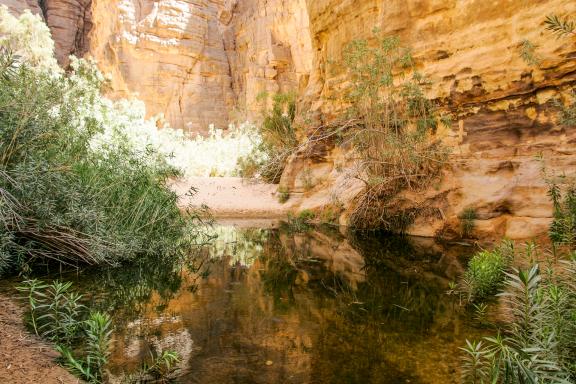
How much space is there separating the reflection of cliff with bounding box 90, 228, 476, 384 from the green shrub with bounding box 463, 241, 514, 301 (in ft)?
1.04

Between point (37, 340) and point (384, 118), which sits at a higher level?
point (384, 118)

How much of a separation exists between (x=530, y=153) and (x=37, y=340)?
29.1ft

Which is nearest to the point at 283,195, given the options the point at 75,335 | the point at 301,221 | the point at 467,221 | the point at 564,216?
the point at 301,221

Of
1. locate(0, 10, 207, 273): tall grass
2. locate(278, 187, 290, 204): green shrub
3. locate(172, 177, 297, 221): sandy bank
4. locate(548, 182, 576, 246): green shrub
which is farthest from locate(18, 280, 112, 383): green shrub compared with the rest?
locate(278, 187, 290, 204): green shrub

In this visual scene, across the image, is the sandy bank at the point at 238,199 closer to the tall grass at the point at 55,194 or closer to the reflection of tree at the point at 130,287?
the tall grass at the point at 55,194

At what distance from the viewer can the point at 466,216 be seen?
28.5 ft

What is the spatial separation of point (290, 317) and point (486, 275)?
2.15 m

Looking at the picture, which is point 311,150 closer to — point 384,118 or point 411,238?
point 384,118

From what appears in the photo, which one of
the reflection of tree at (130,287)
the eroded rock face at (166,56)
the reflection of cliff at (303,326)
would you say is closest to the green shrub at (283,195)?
the reflection of cliff at (303,326)

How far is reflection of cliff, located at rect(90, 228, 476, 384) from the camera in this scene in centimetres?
281

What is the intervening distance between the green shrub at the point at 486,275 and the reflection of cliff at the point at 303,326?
0.32 m

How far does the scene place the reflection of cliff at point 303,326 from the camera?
281cm

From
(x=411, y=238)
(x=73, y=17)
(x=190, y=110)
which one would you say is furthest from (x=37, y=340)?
(x=73, y=17)

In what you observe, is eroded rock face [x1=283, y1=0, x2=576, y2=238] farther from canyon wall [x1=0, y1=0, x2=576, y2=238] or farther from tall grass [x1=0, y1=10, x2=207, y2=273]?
tall grass [x1=0, y1=10, x2=207, y2=273]
